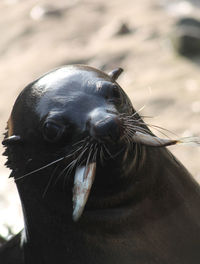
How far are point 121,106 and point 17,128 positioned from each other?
61 cm

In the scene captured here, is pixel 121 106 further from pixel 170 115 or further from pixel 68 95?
pixel 170 115

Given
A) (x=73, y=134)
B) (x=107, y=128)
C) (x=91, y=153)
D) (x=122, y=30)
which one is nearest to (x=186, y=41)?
(x=122, y=30)

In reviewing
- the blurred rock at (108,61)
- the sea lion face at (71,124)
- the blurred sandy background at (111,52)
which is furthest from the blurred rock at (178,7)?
the sea lion face at (71,124)

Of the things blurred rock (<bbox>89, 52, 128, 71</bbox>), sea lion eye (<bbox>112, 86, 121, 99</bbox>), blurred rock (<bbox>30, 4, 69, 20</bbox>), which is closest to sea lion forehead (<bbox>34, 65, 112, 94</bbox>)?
sea lion eye (<bbox>112, 86, 121, 99</bbox>)

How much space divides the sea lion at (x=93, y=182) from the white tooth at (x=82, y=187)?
24 millimetres

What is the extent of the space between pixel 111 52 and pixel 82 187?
595 centimetres

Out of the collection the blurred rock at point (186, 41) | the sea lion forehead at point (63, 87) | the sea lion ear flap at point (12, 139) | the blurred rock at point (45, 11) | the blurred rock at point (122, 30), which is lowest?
the sea lion ear flap at point (12, 139)

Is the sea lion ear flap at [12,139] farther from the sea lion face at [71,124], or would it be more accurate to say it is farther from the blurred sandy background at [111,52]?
the blurred sandy background at [111,52]

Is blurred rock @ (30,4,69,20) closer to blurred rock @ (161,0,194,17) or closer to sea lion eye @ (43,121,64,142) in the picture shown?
blurred rock @ (161,0,194,17)

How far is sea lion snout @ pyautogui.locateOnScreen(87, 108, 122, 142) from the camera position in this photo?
310cm

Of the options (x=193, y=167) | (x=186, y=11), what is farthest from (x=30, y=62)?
(x=193, y=167)

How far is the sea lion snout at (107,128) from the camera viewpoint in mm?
3098

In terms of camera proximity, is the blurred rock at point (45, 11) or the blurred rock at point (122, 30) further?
the blurred rock at point (45, 11)

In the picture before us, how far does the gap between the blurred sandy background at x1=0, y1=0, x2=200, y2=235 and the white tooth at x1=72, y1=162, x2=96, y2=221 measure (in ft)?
9.26
